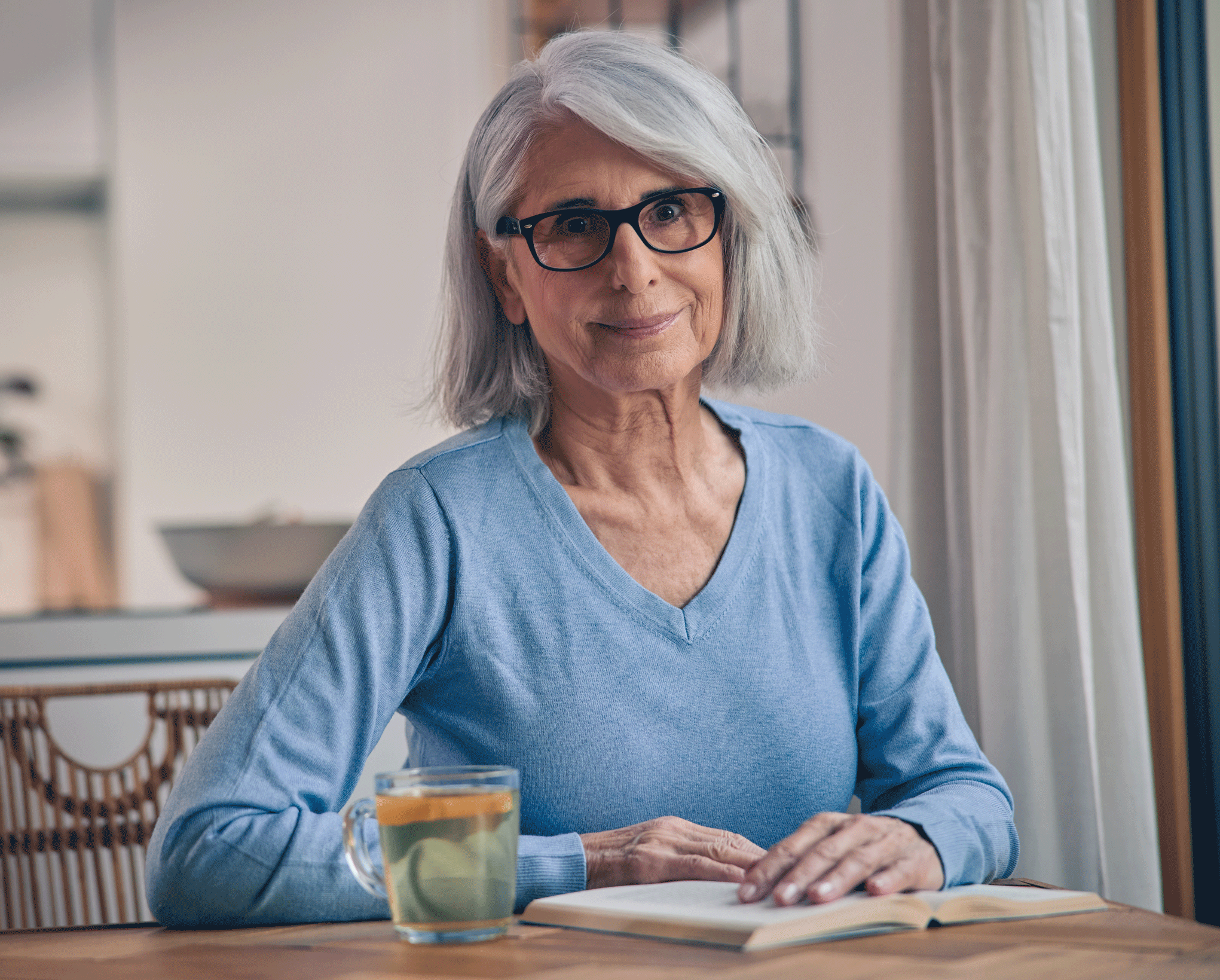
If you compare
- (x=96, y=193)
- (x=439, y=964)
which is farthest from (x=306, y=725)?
(x=96, y=193)

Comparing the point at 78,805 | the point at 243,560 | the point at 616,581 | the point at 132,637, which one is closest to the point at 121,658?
the point at 132,637

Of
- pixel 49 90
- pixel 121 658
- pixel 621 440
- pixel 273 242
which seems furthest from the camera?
pixel 273 242

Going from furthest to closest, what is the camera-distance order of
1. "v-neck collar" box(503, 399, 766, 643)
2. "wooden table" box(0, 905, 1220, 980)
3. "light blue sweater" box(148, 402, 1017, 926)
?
"v-neck collar" box(503, 399, 766, 643) < "light blue sweater" box(148, 402, 1017, 926) < "wooden table" box(0, 905, 1220, 980)

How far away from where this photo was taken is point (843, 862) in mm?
787

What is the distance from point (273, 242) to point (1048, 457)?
92.1 inches

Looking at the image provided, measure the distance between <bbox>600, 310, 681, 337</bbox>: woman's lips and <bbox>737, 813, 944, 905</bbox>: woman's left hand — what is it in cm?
49

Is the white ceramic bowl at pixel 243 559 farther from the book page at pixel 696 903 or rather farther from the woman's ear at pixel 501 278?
the book page at pixel 696 903

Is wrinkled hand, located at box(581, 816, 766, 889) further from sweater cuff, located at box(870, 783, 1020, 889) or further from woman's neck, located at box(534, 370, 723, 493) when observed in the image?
A: woman's neck, located at box(534, 370, 723, 493)

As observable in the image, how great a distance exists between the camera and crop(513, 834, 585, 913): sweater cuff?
0.87 metres

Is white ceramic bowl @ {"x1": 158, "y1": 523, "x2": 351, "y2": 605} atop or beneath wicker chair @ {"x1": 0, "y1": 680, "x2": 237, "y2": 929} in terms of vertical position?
atop

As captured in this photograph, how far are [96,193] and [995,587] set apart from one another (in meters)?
2.66

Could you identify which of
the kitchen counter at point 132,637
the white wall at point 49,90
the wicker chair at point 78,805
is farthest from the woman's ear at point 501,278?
the white wall at point 49,90

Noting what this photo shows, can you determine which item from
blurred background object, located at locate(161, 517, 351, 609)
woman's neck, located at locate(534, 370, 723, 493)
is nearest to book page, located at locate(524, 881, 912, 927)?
woman's neck, located at locate(534, 370, 723, 493)

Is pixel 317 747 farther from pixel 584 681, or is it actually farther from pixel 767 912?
pixel 767 912
